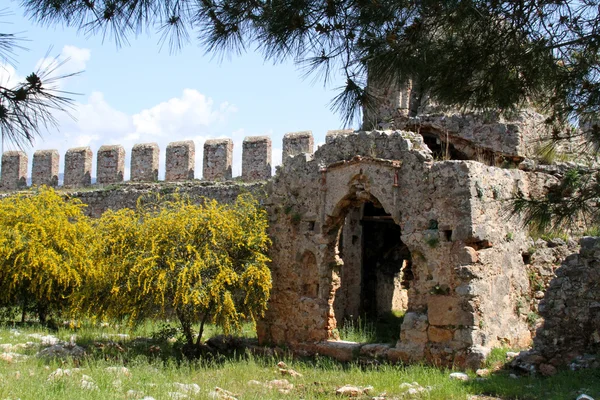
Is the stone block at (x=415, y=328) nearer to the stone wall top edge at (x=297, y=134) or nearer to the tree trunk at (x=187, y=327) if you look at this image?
the tree trunk at (x=187, y=327)

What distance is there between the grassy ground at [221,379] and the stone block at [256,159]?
5.56m

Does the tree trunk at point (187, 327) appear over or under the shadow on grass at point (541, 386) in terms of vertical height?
over

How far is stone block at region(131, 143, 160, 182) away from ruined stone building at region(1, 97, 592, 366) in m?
1.33

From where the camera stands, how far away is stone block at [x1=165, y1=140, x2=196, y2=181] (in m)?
19.2

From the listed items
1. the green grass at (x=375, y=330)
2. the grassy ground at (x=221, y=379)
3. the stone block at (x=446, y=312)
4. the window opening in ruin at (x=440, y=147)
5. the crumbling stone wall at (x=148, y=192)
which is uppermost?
the window opening in ruin at (x=440, y=147)

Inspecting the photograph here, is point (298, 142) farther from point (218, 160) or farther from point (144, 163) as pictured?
point (144, 163)

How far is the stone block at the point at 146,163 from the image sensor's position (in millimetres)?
19750

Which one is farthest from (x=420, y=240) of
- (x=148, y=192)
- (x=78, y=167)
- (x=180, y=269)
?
(x=78, y=167)

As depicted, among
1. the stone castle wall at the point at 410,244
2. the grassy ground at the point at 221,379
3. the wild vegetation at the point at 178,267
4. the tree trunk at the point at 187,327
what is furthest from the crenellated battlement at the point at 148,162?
the grassy ground at the point at 221,379

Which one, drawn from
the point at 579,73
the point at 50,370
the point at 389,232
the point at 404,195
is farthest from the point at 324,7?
the point at 389,232

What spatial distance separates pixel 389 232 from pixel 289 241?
15.3 ft

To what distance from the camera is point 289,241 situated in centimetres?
1467

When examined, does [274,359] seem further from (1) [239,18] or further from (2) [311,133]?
(1) [239,18]

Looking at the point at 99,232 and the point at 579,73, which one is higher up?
the point at 579,73
